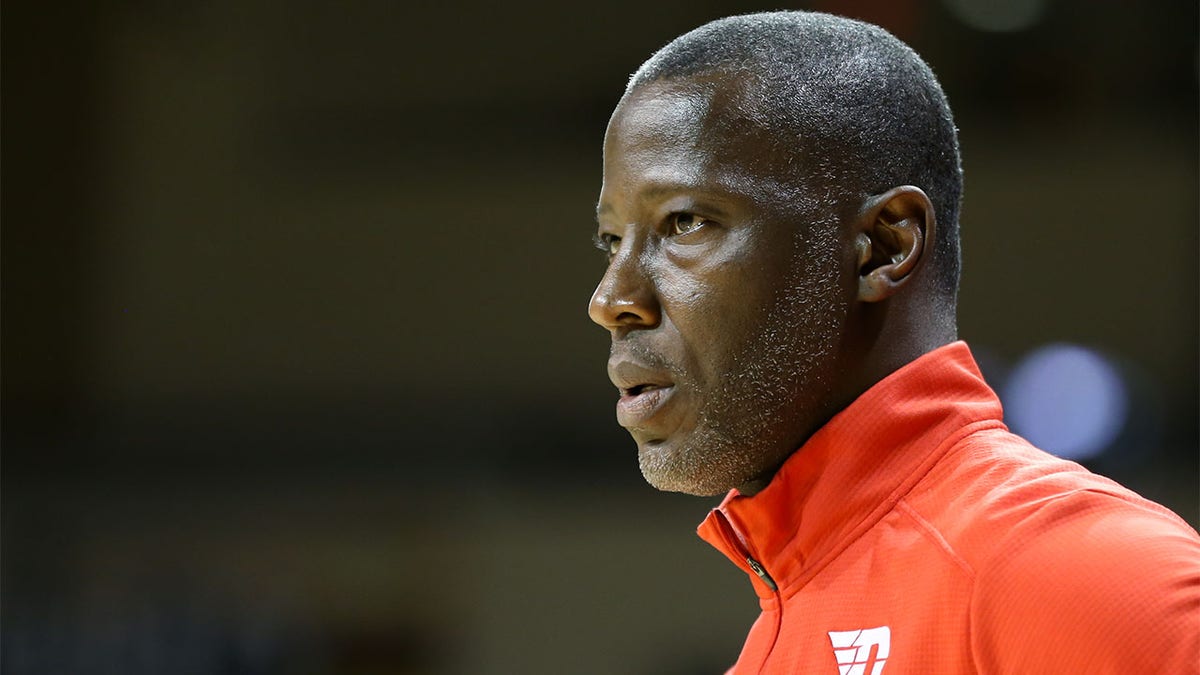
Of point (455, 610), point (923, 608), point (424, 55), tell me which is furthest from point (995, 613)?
point (424, 55)

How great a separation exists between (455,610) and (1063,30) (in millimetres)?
4034

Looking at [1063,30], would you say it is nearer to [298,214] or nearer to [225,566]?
[298,214]

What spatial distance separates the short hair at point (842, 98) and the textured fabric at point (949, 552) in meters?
0.25

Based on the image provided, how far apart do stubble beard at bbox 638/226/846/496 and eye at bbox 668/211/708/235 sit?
13 centimetres

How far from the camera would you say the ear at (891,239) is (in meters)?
1.62

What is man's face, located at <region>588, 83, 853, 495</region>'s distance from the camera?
1604 mm

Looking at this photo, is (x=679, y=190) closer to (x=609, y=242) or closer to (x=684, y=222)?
(x=684, y=222)

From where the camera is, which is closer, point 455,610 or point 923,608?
point 923,608

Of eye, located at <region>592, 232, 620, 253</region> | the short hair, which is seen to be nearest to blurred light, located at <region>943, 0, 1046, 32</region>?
the short hair

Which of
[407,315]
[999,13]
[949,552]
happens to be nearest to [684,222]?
[949,552]

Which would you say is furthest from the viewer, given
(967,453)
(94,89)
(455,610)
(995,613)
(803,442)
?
(94,89)

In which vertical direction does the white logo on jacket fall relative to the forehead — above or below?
below

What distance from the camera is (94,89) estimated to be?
7395 mm

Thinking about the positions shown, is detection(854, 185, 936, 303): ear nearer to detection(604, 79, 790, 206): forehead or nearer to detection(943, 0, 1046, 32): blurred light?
detection(604, 79, 790, 206): forehead
